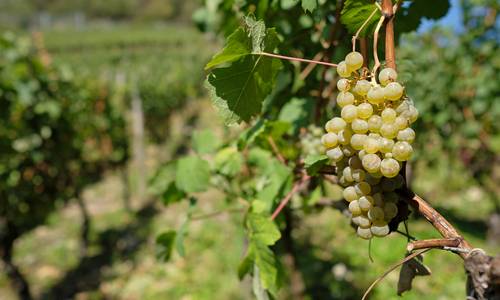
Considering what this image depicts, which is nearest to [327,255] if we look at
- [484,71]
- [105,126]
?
[484,71]

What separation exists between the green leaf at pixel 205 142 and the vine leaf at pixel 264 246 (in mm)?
699

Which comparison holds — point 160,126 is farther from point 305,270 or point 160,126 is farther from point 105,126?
point 305,270

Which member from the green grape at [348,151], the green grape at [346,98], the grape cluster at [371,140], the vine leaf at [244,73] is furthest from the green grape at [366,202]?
the vine leaf at [244,73]

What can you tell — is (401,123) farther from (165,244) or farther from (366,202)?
(165,244)

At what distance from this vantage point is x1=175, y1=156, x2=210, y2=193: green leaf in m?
1.81

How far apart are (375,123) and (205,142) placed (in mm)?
1305

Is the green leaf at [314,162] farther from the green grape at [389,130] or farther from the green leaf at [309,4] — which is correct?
the green leaf at [309,4]

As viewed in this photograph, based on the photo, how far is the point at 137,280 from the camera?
19.0ft

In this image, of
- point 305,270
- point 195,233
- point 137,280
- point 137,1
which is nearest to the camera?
point 305,270

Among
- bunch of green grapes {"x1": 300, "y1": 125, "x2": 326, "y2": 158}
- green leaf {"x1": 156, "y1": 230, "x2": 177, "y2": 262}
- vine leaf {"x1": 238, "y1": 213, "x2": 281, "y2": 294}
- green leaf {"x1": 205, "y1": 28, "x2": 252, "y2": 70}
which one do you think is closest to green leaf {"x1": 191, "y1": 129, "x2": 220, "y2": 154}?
green leaf {"x1": 156, "y1": 230, "x2": 177, "y2": 262}

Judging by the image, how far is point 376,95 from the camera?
2.80 feet

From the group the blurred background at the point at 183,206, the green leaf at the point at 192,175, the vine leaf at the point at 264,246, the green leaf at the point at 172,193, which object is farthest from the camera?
the blurred background at the point at 183,206

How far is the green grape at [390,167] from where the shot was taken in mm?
845

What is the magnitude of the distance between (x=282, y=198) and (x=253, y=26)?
2.65 feet
